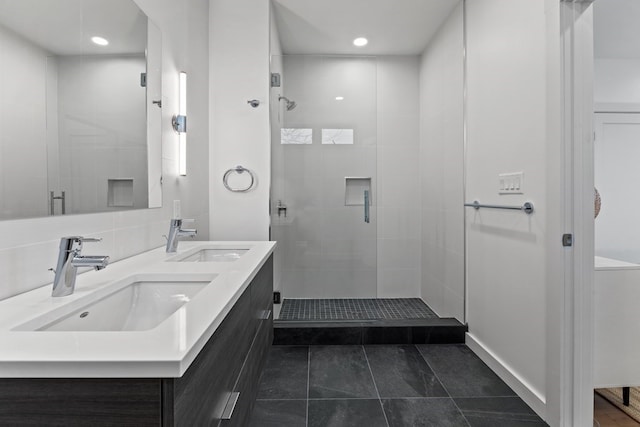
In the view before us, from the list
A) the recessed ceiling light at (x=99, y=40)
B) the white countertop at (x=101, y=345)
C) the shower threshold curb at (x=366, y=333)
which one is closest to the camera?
the white countertop at (x=101, y=345)

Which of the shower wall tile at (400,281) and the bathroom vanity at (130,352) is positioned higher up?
the bathroom vanity at (130,352)

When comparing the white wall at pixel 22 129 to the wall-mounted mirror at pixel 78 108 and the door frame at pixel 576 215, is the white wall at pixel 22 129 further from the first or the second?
the door frame at pixel 576 215

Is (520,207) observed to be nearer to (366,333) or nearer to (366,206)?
(366,333)

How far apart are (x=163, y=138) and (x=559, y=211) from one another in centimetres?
199

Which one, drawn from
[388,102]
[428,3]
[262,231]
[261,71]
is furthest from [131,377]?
[388,102]

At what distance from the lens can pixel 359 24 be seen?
2963mm

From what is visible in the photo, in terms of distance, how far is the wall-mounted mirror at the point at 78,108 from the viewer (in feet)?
3.02

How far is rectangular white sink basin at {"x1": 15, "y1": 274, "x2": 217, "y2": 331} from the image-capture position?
0.84 meters

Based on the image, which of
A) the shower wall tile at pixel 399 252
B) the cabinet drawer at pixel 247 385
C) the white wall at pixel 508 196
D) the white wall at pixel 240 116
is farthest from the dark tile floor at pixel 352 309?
the cabinet drawer at pixel 247 385

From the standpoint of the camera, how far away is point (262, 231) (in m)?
2.65

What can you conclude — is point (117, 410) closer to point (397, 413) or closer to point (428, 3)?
point (397, 413)

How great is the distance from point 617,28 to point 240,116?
2823 mm

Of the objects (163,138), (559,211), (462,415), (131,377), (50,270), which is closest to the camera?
(131,377)

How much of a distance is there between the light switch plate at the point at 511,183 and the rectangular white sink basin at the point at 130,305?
165 cm
